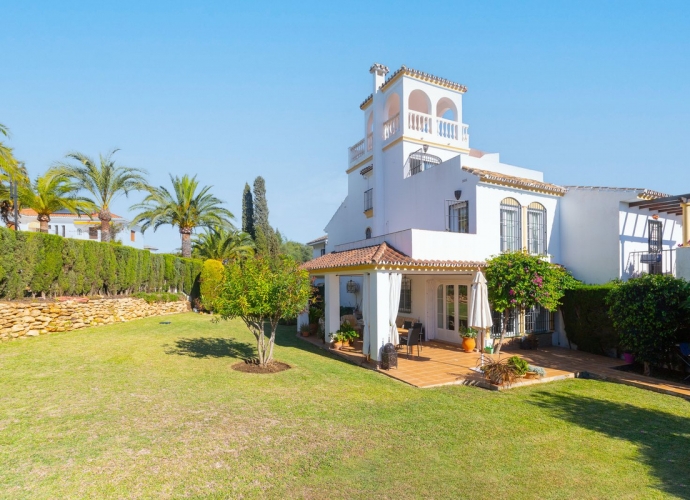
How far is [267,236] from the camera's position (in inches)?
1727

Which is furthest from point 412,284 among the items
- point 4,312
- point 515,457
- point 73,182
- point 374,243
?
point 73,182

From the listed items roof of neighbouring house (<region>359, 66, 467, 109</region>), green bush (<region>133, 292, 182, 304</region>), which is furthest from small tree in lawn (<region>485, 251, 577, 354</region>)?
green bush (<region>133, 292, 182, 304</region>)

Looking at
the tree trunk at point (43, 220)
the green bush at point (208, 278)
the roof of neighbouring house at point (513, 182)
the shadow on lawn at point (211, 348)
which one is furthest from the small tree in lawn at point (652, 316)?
the tree trunk at point (43, 220)

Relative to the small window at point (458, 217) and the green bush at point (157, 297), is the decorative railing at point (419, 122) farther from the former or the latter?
the green bush at point (157, 297)

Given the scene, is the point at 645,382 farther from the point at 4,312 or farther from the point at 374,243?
the point at 4,312

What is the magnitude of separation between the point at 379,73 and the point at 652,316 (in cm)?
1839

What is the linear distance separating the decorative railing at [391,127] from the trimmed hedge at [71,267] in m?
16.5

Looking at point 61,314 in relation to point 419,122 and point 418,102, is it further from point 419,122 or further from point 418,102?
point 418,102

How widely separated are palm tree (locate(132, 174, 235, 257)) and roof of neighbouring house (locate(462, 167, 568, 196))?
21.2 meters

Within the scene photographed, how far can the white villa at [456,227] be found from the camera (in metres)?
14.2

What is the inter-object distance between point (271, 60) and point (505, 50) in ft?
28.2

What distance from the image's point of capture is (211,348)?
15086 mm

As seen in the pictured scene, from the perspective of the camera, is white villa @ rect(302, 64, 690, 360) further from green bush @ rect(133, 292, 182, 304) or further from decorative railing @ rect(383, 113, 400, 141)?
green bush @ rect(133, 292, 182, 304)

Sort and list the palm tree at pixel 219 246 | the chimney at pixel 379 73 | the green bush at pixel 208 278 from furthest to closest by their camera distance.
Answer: the palm tree at pixel 219 246
the green bush at pixel 208 278
the chimney at pixel 379 73
